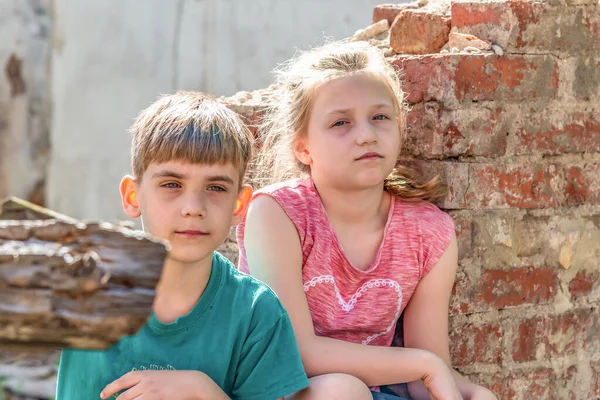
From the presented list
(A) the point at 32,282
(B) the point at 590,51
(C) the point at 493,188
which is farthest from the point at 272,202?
(A) the point at 32,282

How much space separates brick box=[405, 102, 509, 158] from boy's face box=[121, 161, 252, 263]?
2.19 feet

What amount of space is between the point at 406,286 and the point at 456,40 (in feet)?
2.41

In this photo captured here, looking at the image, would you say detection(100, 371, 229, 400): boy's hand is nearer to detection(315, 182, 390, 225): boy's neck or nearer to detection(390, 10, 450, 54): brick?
detection(315, 182, 390, 225): boy's neck

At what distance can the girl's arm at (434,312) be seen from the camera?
8.58 feet

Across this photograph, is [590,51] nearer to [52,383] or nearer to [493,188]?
[493,188]

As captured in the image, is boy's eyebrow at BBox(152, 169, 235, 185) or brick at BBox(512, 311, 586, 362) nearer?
boy's eyebrow at BBox(152, 169, 235, 185)

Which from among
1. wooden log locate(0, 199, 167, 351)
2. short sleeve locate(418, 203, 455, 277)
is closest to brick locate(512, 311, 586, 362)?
short sleeve locate(418, 203, 455, 277)

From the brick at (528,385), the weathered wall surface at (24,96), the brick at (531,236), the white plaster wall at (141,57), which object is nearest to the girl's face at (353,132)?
the brick at (531,236)

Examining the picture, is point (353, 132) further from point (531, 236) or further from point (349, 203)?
point (531, 236)

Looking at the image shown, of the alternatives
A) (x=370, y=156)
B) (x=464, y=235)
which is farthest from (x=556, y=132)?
(x=370, y=156)

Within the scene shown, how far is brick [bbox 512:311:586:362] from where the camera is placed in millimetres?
2852

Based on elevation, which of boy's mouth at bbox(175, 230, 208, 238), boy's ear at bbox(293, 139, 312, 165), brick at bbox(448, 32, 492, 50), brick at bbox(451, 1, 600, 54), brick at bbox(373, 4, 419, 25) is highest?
brick at bbox(373, 4, 419, 25)

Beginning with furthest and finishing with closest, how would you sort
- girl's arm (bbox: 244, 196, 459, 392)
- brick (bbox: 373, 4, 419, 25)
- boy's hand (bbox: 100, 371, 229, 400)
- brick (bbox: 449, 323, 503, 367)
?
brick (bbox: 373, 4, 419, 25) → brick (bbox: 449, 323, 503, 367) → girl's arm (bbox: 244, 196, 459, 392) → boy's hand (bbox: 100, 371, 229, 400)

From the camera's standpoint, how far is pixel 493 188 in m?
2.75
